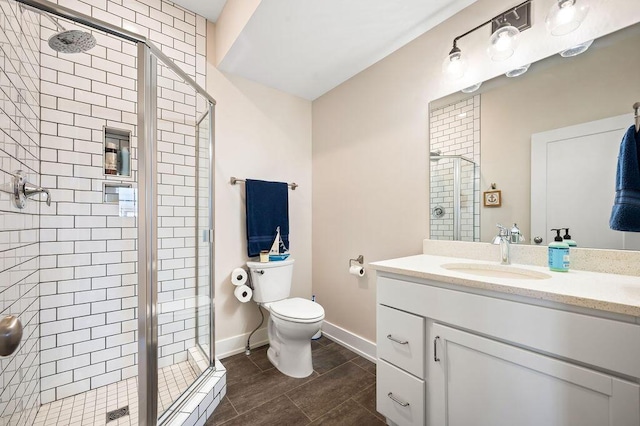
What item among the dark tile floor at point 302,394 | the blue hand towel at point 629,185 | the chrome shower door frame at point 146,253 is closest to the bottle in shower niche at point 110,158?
the chrome shower door frame at point 146,253

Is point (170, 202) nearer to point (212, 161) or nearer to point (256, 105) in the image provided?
point (212, 161)

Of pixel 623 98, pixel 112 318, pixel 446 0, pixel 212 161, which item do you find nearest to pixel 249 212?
pixel 212 161

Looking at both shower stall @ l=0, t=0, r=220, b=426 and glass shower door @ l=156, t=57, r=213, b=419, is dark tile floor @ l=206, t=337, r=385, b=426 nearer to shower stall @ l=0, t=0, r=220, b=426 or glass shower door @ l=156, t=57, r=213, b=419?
shower stall @ l=0, t=0, r=220, b=426

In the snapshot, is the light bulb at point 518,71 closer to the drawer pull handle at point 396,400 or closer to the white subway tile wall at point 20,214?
the drawer pull handle at point 396,400

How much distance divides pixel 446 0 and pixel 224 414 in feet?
8.71

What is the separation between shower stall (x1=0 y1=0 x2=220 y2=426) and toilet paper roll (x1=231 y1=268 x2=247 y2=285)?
0.77 feet

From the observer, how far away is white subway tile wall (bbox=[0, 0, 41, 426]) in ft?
3.63

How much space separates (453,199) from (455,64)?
78 cm

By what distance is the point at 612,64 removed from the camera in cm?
112

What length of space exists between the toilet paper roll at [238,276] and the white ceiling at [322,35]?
1.64m

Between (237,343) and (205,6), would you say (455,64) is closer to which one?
(205,6)

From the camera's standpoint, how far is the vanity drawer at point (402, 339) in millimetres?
1188

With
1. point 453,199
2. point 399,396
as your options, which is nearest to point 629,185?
point 453,199

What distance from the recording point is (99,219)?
163cm
